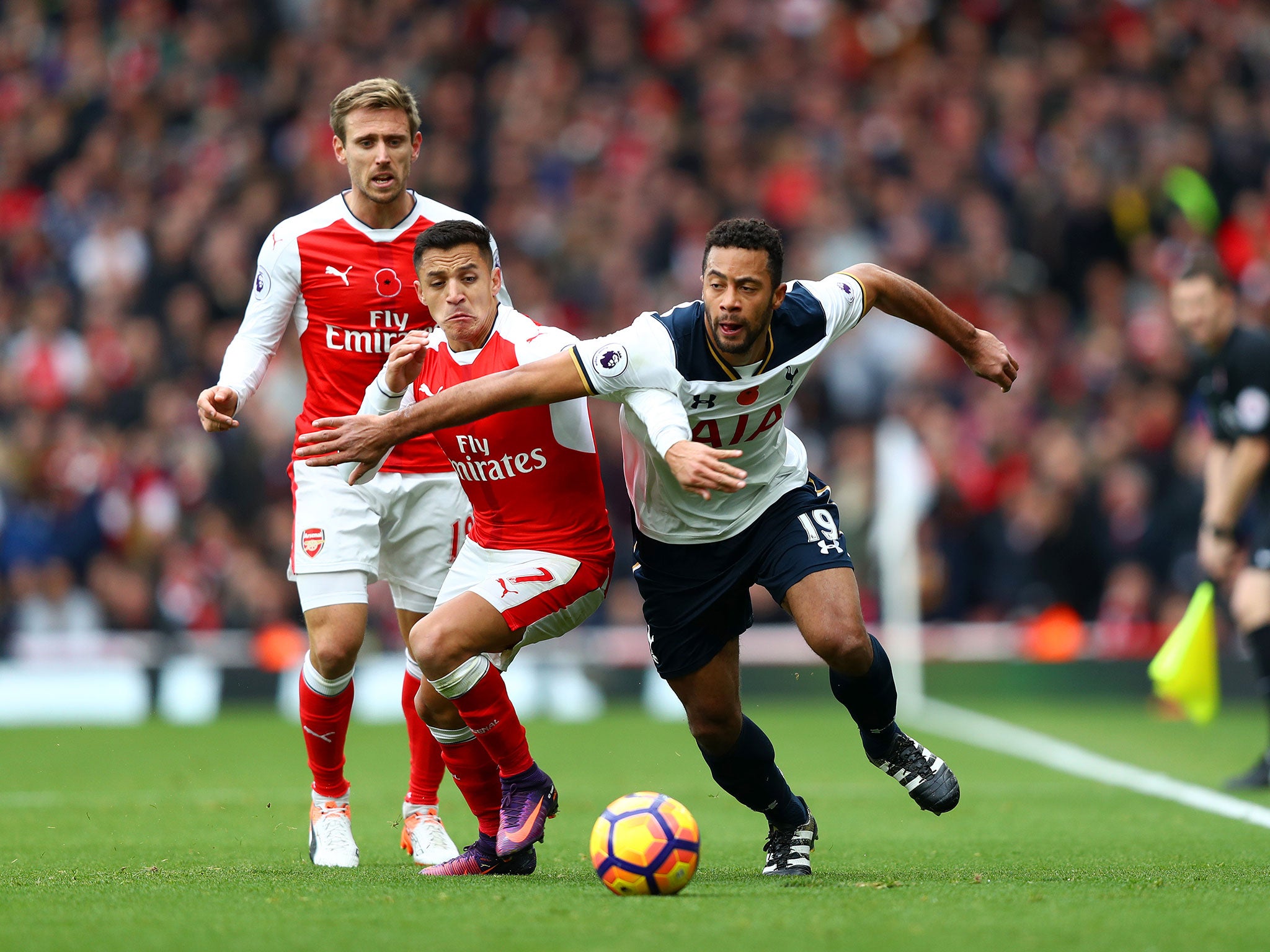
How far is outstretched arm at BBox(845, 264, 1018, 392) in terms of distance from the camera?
6.51 m

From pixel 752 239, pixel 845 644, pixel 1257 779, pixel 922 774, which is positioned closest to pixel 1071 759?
pixel 1257 779

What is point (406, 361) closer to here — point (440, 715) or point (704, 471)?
point (440, 715)

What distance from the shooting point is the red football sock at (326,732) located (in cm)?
688

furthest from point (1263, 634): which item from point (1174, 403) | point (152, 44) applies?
point (152, 44)

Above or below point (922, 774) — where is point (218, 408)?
above

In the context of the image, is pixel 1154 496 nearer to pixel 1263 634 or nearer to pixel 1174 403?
pixel 1174 403

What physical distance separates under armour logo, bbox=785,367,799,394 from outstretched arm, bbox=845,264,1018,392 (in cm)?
51

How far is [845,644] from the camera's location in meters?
Result: 5.93

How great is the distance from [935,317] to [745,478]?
1266 millimetres

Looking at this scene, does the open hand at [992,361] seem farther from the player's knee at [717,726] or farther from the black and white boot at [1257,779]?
the black and white boot at [1257,779]

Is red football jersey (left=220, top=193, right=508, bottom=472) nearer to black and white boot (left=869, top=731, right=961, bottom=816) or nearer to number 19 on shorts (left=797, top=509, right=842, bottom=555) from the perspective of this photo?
number 19 on shorts (left=797, top=509, right=842, bottom=555)

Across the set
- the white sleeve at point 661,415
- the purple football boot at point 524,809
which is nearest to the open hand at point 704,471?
the white sleeve at point 661,415

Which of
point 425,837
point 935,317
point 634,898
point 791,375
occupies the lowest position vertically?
point 425,837

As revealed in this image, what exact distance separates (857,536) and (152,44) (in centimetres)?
979
